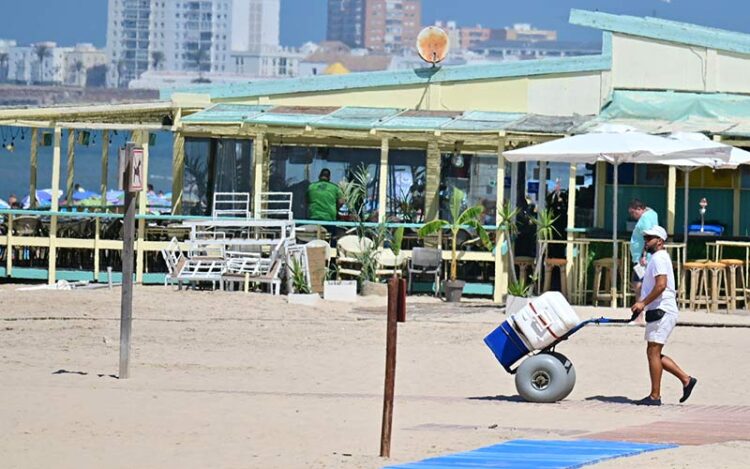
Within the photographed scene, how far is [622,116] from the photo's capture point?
22547 mm

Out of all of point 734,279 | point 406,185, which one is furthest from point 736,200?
point 406,185

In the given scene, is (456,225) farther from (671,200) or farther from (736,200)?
(736,200)

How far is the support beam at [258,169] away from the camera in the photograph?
22625 millimetres

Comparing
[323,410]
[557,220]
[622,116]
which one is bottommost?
[323,410]

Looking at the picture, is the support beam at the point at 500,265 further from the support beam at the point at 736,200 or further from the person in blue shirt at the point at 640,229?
Answer: the support beam at the point at 736,200

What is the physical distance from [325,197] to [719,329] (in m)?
6.28

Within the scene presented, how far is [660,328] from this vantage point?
13.4 m

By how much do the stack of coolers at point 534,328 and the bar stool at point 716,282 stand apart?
24.2 feet

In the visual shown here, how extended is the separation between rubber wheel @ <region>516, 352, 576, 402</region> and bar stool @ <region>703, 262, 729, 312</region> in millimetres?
7426

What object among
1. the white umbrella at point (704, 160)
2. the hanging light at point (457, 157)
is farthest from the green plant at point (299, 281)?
the white umbrella at point (704, 160)

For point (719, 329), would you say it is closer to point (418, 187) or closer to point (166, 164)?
point (418, 187)

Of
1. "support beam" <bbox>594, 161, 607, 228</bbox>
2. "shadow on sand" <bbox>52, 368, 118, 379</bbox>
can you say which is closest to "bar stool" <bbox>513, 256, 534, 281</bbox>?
"support beam" <bbox>594, 161, 607, 228</bbox>

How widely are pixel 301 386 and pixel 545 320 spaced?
2309 millimetres

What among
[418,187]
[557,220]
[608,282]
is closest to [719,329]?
[608,282]
